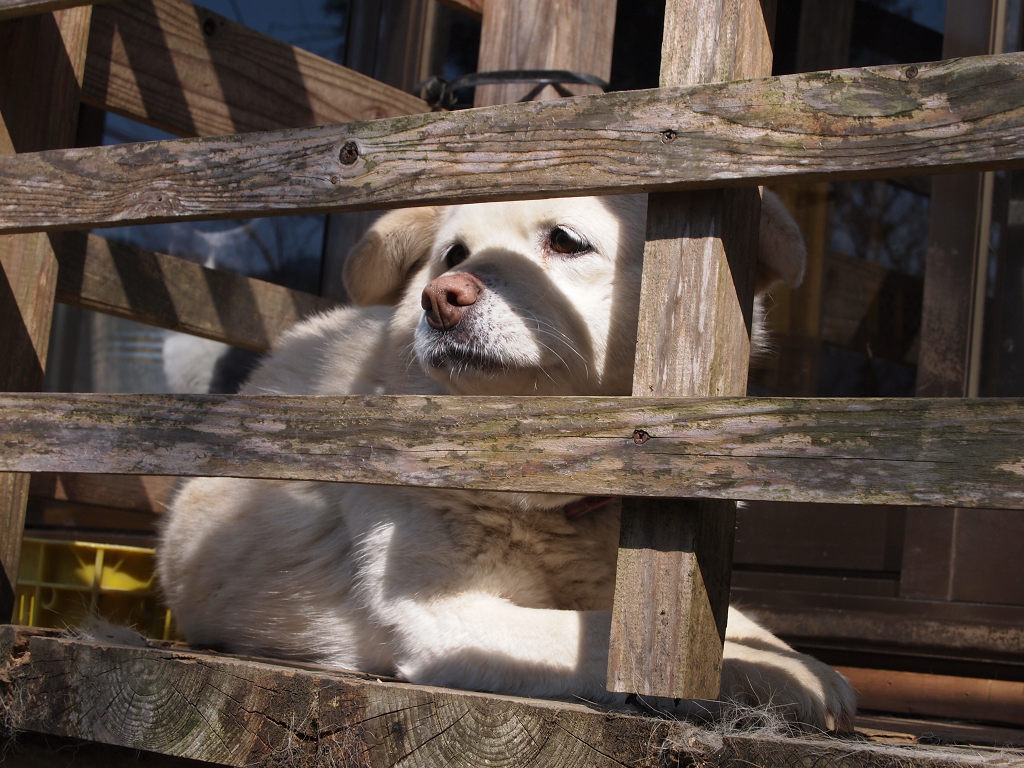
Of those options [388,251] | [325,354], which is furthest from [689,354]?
[325,354]

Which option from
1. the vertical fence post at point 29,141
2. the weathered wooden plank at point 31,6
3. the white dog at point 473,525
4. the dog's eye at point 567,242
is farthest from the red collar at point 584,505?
the weathered wooden plank at point 31,6

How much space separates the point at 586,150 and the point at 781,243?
0.94m

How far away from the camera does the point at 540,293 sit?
277 cm

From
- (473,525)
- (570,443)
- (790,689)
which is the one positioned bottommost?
(790,689)

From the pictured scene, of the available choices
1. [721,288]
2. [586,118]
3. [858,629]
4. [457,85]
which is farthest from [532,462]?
[858,629]

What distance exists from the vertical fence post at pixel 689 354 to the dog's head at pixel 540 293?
0.81 m

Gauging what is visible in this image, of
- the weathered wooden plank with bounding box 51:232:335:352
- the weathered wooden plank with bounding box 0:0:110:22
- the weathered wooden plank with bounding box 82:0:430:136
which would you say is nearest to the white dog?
Answer: the weathered wooden plank with bounding box 51:232:335:352

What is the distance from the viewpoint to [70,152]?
2.50m

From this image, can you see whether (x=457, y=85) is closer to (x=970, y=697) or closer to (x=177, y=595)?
(x=177, y=595)

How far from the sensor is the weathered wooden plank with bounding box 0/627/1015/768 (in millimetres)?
1637

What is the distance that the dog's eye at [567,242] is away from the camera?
2.91 m

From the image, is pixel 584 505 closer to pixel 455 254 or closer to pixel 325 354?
pixel 455 254

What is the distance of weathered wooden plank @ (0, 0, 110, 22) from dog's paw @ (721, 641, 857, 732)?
7.01 ft

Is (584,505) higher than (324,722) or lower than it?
higher
